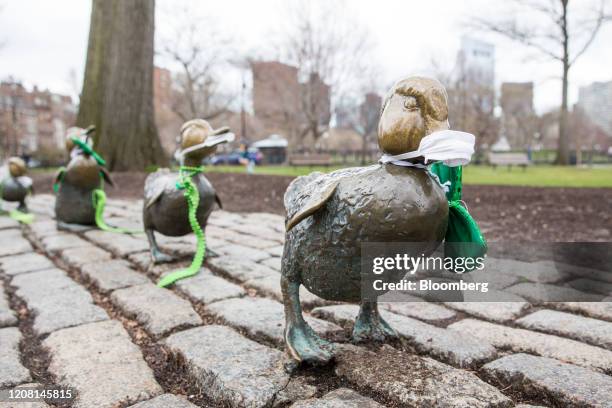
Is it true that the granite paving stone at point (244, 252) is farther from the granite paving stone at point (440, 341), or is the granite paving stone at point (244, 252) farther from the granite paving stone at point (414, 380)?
the granite paving stone at point (414, 380)

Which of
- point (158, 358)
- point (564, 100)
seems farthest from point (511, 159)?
point (158, 358)

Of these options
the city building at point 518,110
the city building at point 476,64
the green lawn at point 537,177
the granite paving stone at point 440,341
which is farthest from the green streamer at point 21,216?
the city building at point 518,110

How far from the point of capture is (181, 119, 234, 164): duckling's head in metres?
3.55

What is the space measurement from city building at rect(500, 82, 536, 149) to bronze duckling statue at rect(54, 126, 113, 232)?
3319 cm

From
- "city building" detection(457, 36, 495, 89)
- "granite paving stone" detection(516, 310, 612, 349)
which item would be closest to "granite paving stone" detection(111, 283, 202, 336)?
"granite paving stone" detection(516, 310, 612, 349)

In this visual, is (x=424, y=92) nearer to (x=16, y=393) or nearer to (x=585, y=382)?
(x=585, y=382)

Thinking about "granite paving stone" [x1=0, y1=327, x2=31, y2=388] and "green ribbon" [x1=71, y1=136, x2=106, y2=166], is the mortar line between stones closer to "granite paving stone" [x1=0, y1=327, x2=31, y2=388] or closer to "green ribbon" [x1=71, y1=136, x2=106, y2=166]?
"granite paving stone" [x1=0, y1=327, x2=31, y2=388]

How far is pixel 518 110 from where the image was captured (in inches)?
1799

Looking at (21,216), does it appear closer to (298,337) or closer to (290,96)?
(298,337)

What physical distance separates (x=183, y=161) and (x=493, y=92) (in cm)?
3424

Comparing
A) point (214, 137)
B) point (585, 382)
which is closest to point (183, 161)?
point (214, 137)

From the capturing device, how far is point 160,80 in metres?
43.0

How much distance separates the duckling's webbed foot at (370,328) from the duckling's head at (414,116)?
89 centimetres

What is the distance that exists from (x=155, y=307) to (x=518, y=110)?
160 feet
